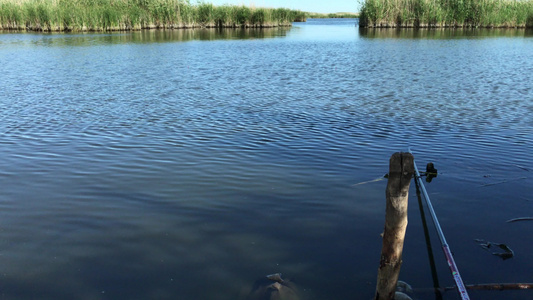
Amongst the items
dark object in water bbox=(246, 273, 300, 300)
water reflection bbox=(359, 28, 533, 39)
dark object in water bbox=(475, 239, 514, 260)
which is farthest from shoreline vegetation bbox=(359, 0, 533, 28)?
dark object in water bbox=(246, 273, 300, 300)

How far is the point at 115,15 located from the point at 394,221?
44462mm

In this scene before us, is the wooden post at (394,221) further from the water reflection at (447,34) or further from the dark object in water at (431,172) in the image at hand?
the water reflection at (447,34)

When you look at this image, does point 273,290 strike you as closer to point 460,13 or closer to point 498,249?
point 498,249

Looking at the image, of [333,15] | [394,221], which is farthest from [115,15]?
[333,15]

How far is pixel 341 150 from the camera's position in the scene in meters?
8.62

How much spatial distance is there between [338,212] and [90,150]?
5215 mm

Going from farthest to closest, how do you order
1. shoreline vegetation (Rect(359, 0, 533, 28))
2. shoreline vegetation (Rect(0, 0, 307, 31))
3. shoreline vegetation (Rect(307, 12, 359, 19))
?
shoreline vegetation (Rect(307, 12, 359, 19)) → shoreline vegetation (Rect(359, 0, 533, 28)) → shoreline vegetation (Rect(0, 0, 307, 31))

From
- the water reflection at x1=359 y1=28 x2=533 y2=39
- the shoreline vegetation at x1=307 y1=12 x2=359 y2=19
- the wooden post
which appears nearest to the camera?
the wooden post

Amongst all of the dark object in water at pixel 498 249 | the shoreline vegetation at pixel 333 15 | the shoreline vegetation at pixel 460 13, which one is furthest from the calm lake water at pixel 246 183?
the shoreline vegetation at pixel 333 15

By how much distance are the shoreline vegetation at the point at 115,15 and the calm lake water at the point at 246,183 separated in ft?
94.3

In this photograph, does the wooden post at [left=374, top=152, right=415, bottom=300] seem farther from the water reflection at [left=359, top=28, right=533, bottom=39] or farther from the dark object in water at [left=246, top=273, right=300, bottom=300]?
the water reflection at [left=359, top=28, right=533, bottom=39]

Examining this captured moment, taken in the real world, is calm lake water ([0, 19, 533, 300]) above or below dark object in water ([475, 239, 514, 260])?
above

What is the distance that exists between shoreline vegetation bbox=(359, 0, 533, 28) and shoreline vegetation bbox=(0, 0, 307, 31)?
55.4ft

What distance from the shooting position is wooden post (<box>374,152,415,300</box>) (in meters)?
3.56
